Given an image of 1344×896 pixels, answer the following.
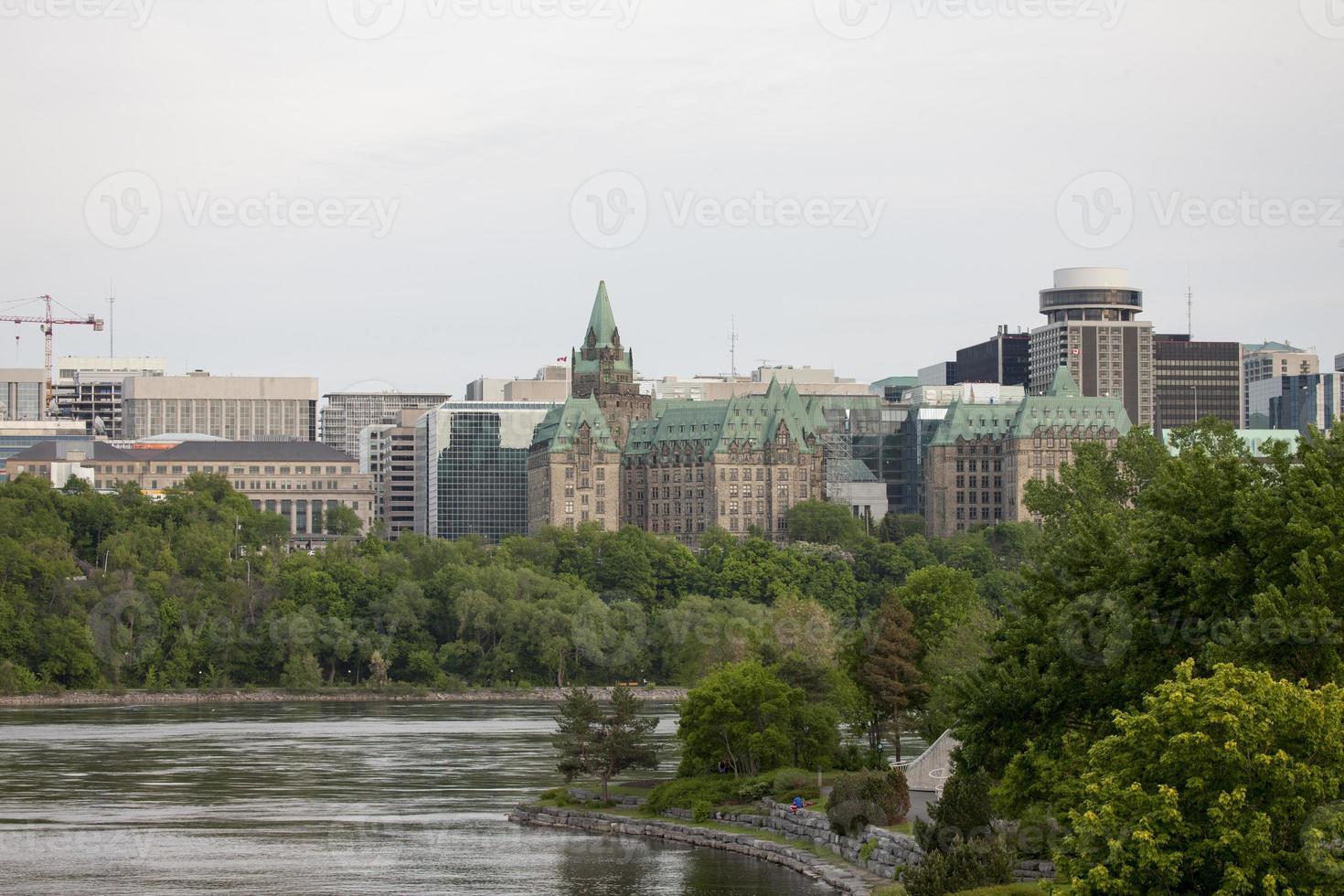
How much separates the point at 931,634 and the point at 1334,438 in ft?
150

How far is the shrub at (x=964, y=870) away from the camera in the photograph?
195 feet

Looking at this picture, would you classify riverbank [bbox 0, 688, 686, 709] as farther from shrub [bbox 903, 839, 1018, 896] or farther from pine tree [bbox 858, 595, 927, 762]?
shrub [bbox 903, 839, 1018, 896]

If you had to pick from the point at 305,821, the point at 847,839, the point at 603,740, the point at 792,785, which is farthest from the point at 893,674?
the point at 305,821

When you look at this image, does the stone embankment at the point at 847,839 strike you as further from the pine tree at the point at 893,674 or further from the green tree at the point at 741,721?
the pine tree at the point at 893,674

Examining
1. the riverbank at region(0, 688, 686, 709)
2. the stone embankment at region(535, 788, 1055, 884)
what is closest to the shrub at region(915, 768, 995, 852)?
the stone embankment at region(535, 788, 1055, 884)

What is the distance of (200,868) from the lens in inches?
3073

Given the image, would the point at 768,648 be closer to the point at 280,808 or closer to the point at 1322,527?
the point at 280,808

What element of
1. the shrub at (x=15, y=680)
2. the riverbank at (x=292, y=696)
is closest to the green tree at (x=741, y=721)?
the riverbank at (x=292, y=696)

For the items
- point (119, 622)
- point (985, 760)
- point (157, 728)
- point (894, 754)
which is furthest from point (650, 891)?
point (119, 622)

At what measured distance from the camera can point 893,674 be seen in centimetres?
9975

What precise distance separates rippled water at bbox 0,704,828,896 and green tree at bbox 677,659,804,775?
27.8 feet

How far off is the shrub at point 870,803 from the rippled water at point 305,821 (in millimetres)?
3042

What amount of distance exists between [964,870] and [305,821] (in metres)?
39.8

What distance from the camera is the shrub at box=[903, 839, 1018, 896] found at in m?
59.5
